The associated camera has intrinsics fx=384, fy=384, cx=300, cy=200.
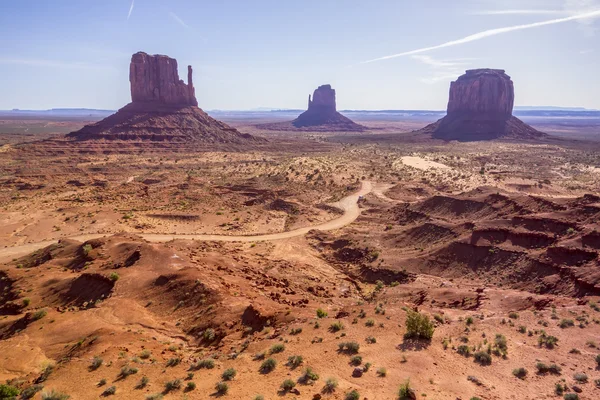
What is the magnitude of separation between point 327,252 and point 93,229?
2780 cm

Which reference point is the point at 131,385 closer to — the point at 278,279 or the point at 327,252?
the point at 278,279

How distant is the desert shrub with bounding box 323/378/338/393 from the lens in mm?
13656

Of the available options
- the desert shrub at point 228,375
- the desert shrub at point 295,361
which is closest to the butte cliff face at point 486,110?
the desert shrub at point 295,361

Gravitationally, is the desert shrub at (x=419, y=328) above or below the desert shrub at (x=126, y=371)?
above

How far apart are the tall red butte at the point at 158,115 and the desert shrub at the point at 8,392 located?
108m

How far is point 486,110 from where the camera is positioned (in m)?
166

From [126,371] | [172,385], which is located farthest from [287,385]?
[126,371]

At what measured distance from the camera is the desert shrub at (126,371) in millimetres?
15585

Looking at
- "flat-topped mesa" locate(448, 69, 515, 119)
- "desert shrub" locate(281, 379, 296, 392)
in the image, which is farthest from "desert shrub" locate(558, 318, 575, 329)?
"flat-topped mesa" locate(448, 69, 515, 119)

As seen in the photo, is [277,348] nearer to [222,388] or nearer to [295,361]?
[295,361]

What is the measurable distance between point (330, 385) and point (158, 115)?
125 m

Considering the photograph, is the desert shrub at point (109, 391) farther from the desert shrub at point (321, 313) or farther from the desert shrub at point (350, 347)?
the desert shrub at point (321, 313)

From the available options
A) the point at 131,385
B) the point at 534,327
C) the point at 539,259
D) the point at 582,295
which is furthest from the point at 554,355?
the point at 131,385

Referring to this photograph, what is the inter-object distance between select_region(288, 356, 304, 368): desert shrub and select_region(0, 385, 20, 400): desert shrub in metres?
10.6
